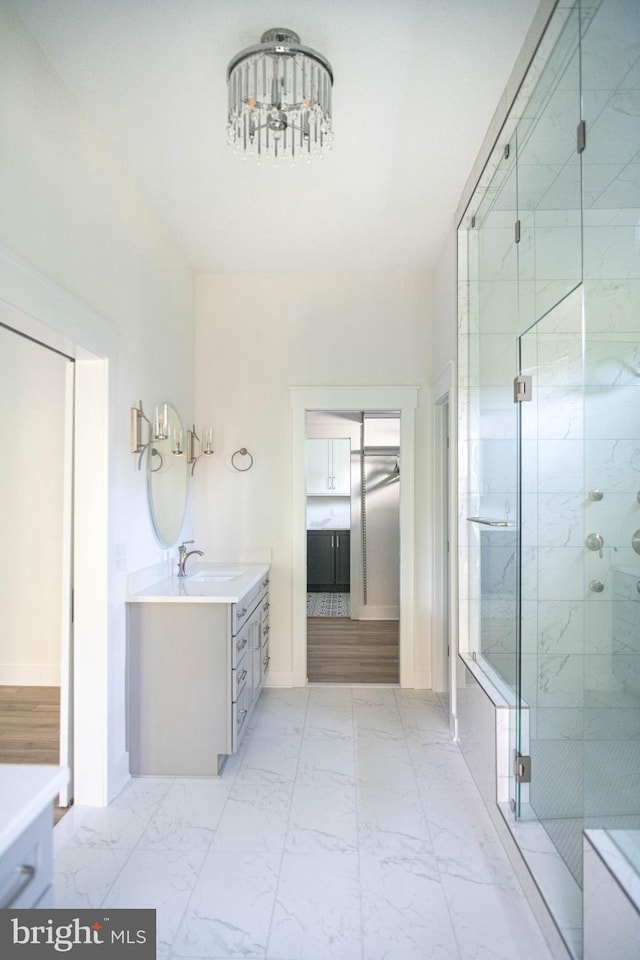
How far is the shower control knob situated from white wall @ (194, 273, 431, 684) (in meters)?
2.21

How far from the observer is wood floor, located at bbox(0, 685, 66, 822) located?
296 centimetres

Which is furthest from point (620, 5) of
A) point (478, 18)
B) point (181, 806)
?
point (181, 806)

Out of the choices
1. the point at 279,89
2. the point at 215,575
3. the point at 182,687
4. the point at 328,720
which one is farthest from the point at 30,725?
the point at 279,89

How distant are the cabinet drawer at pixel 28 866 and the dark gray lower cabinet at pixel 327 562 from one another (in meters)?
6.86

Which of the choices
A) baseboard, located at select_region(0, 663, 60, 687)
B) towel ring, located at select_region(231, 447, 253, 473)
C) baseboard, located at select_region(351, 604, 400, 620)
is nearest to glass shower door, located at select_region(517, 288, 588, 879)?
towel ring, located at select_region(231, 447, 253, 473)

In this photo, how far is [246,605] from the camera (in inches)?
124

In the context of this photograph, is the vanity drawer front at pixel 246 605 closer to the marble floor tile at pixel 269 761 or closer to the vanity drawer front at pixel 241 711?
the vanity drawer front at pixel 241 711

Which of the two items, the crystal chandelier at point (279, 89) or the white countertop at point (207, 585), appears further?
the white countertop at point (207, 585)

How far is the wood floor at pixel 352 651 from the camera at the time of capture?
4.39 meters

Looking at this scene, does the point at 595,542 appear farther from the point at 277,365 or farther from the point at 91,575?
the point at 277,365

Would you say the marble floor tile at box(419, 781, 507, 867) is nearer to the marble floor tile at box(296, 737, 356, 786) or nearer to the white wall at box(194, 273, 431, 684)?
the marble floor tile at box(296, 737, 356, 786)

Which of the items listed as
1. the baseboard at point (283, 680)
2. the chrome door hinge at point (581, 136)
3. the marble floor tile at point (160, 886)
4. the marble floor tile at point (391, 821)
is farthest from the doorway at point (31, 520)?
the chrome door hinge at point (581, 136)

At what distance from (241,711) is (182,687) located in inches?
14.7

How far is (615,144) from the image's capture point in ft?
5.54
